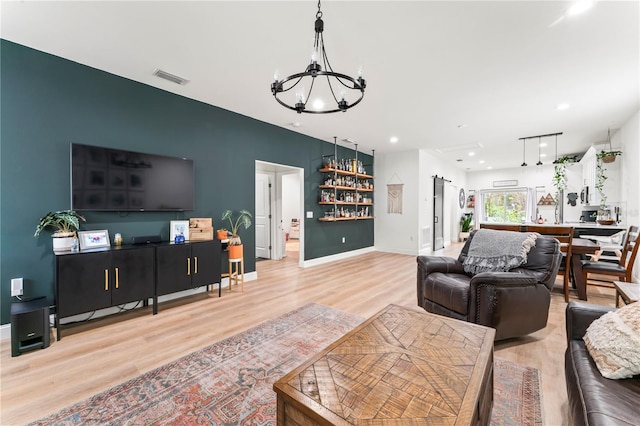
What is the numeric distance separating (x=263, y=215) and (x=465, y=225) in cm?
752

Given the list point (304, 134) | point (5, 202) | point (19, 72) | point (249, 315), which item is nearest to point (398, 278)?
point (249, 315)

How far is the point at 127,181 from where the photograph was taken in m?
3.14

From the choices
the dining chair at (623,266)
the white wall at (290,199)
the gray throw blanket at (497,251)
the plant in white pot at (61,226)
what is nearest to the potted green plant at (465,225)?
the white wall at (290,199)

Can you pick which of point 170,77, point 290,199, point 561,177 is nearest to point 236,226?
point 170,77

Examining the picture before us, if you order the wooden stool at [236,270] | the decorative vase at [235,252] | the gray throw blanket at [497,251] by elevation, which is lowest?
the wooden stool at [236,270]

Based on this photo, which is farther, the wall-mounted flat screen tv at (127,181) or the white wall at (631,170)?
the white wall at (631,170)

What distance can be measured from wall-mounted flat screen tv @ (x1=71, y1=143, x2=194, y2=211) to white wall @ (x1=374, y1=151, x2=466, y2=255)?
208 inches

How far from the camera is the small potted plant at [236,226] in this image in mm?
4070

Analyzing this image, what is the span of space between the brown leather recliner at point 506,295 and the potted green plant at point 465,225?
7.90 m

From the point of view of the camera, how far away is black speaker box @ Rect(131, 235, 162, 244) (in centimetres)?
315

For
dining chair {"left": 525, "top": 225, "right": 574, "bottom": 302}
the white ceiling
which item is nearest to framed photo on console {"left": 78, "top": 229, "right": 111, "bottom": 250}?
the white ceiling

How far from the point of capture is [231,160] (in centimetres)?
432

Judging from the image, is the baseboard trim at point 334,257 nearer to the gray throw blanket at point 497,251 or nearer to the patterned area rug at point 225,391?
the patterned area rug at point 225,391

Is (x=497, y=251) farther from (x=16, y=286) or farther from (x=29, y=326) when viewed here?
(x=16, y=286)
